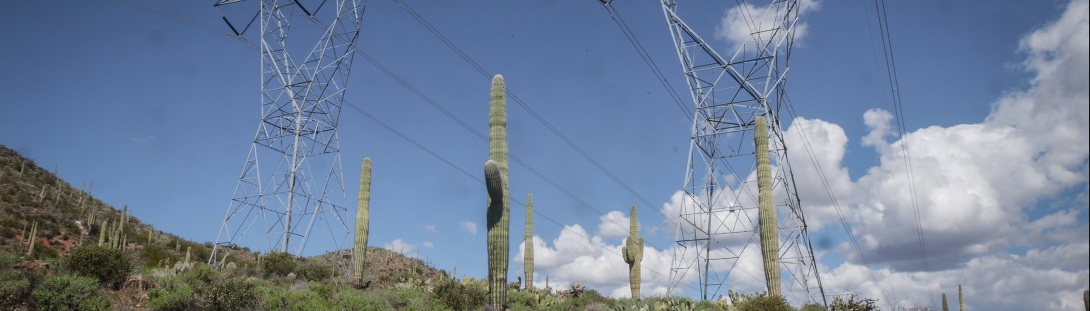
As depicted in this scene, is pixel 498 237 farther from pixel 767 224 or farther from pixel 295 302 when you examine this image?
pixel 767 224

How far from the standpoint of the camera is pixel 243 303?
50.7 ft

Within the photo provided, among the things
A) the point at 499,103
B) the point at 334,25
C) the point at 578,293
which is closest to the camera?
the point at 499,103

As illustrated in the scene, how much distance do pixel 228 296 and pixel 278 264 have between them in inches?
425

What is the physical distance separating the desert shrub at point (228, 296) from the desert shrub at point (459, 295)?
502cm

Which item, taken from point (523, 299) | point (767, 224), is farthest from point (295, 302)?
point (767, 224)

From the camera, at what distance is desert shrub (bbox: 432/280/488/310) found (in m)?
17.8

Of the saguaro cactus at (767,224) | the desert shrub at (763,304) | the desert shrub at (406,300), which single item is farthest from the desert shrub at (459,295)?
the saguaro cactus at (767,224)

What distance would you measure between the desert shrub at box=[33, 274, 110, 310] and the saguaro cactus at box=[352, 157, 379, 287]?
964 centimetres

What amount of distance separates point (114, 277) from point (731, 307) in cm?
1814

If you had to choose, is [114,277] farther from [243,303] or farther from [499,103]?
[499,103]

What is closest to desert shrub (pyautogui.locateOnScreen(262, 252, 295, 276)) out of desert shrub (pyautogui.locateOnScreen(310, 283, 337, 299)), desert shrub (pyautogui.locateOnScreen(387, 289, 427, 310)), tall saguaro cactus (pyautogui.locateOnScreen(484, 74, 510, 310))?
desert shrub (pyautogui.locateOnScreen(310, 283, 337, 299))

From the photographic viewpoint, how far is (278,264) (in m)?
25.5

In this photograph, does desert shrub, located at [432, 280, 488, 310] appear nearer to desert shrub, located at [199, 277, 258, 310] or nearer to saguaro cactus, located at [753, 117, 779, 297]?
desert shrub, located at [199, 277, 258, 310]

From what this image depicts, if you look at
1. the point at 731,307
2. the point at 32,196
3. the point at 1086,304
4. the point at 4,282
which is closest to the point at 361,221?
the point at 4,282
